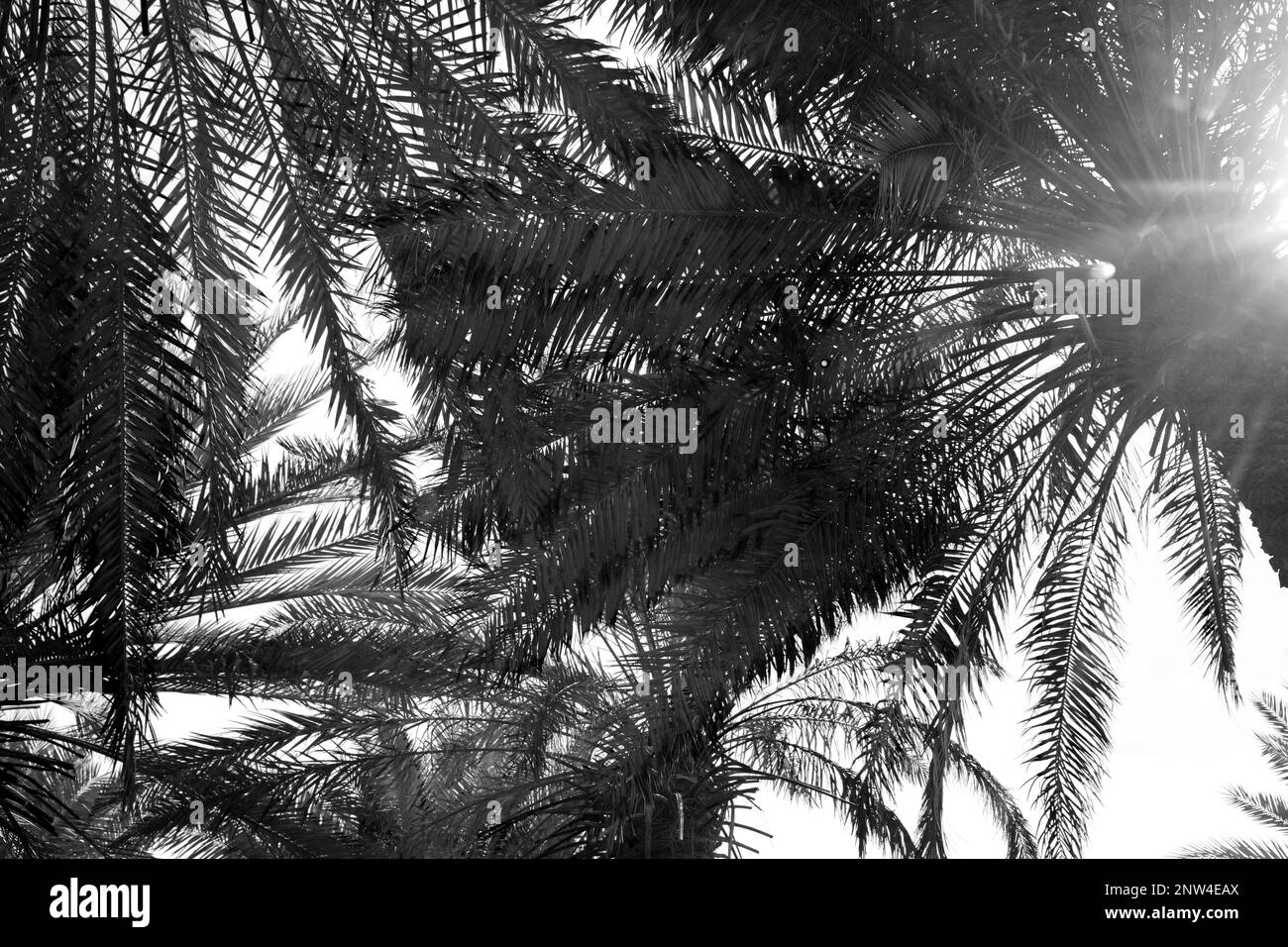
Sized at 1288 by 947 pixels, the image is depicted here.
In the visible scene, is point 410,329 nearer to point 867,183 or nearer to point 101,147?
point 101,147

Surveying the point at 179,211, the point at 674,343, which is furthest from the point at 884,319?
the point at 179,211

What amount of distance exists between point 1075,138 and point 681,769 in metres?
4.70

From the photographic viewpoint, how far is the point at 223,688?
9203mm

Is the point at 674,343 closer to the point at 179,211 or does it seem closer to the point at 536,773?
the point at 179,211

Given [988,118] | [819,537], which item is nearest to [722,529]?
[819,537]

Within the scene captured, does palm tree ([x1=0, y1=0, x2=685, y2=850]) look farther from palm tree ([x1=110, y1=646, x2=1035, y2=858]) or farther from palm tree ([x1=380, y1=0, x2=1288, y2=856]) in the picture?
palm tree ([x1=110, y1=646, x2=1035, y2=858])

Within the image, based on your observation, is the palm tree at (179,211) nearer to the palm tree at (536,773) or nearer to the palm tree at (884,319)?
the palm tree at (884,319)

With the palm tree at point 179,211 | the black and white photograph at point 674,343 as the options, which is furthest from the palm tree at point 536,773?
the palm tree at point 179,211

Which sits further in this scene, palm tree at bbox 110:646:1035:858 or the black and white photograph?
palm tree at bbox 110:646:1035:858

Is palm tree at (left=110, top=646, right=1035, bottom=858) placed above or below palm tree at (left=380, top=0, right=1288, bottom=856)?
below

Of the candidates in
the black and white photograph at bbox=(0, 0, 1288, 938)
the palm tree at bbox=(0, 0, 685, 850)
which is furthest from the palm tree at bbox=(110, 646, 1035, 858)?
the palm tree at bbox=(0, 0, 685, 850)

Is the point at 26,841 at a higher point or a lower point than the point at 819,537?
lower

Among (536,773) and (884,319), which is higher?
(884,319)

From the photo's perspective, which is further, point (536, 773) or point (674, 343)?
point (536, 773)
